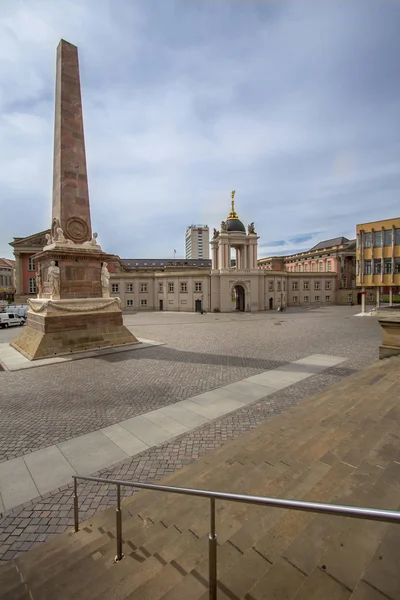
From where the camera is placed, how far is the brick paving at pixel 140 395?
462 centimetres

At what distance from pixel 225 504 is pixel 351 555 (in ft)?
5.37

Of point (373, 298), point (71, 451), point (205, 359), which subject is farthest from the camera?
point (373, 298)

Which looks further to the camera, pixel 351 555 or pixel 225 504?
pixel 225 504

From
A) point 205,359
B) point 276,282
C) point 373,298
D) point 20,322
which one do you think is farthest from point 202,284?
point 373,298

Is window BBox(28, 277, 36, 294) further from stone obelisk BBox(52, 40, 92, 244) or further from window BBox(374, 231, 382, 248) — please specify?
window BBox(374, 231, 382, 248)

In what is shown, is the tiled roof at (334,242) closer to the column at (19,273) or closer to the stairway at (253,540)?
the column at (19,273)

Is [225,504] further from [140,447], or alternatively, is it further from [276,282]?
[276,282]

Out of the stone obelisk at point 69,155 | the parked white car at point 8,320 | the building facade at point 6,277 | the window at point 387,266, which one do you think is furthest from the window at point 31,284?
the window at point 387,266

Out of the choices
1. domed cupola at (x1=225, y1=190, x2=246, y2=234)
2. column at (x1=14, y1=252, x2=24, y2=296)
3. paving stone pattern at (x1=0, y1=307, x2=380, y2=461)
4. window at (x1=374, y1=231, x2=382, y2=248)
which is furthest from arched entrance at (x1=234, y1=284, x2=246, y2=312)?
column at (x1=14, y1=252, x2=24, y2=296)

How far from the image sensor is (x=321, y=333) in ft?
73.8

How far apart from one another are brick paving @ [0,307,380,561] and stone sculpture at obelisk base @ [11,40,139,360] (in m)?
3.03

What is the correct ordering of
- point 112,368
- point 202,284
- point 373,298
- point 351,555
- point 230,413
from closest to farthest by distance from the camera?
point 351,555
point 230,413
point 112,368
point 202,284
point 373,298

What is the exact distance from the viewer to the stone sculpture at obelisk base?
16219 millimetres

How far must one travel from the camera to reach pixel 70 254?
16.7m
